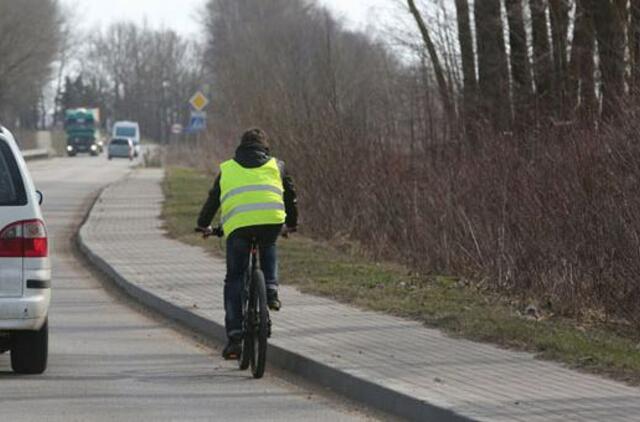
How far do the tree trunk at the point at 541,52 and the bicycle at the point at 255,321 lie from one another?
535 inches

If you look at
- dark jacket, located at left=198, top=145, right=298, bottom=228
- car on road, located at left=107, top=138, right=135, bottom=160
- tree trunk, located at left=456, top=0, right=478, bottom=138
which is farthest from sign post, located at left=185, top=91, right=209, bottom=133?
car on road, located at left=107, top=138, right=135, bottom=160

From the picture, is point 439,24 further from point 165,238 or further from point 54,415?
point 54,415

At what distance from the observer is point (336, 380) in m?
10.9

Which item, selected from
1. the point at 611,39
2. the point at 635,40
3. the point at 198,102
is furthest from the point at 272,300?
the point at 198,102

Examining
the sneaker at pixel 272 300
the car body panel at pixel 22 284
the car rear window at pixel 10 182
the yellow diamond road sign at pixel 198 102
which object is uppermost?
the yellow diamond road sign at pixel 198 102

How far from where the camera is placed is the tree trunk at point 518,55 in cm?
2588

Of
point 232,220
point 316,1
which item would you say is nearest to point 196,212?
point 232,220

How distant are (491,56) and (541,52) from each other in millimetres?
967

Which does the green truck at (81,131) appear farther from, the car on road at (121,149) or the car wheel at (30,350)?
→ the car wheel at (30,350)

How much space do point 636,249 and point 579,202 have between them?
1.94 meters

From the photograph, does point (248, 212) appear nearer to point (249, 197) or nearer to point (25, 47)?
point (249, 197)

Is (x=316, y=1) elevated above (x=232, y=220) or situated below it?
above

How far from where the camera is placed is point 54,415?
9.63 m

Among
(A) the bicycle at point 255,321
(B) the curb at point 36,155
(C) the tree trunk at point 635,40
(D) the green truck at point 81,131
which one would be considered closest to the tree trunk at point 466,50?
(C) the tree trunk at point 635,40
